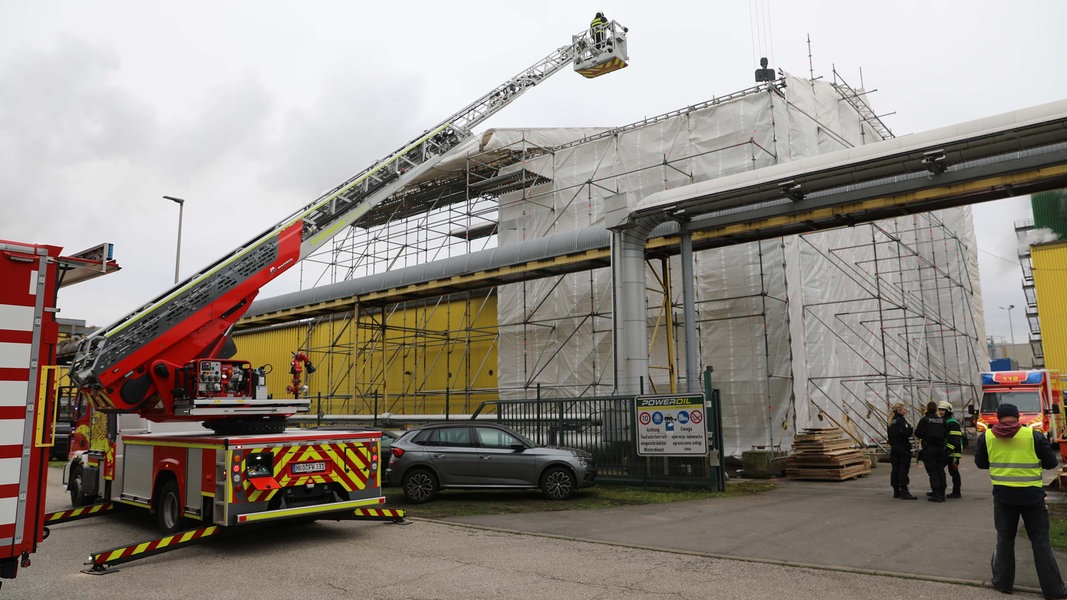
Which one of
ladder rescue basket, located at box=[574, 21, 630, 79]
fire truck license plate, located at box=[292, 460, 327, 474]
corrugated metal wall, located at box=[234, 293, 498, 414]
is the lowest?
→ fire truck license plate, located at box=[292, 460, 327, 474]

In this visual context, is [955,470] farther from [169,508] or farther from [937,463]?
[169,508]

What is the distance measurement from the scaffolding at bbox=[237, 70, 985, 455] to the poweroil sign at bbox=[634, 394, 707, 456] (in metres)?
1.79

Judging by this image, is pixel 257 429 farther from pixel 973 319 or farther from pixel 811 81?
pixel 973 319

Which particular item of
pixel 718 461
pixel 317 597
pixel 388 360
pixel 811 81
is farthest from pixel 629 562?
pixel 388 360

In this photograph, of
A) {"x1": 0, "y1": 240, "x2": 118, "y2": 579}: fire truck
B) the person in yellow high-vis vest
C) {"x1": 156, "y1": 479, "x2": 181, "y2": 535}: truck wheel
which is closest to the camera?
{"x1": 0, "y1": 240, "x2": 118, "y2": 579}: fire truck

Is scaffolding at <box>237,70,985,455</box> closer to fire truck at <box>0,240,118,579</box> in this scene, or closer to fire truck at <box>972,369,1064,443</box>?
fire truck at <box>972,369,1064,443</box>

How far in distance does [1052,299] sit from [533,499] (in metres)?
33.5

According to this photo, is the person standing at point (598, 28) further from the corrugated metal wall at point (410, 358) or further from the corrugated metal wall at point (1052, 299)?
the corrugated metal wall at point (1052, 299)

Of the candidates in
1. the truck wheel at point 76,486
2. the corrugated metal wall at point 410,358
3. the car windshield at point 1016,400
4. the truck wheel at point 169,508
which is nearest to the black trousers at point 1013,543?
the truck wheel at point 169,508

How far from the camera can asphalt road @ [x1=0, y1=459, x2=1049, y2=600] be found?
654 centimetres

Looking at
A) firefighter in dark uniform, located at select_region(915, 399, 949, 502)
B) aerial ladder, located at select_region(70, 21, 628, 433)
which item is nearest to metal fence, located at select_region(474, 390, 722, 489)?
firefighter in dark uniform, located at select_region(915, 399, 949, 502)

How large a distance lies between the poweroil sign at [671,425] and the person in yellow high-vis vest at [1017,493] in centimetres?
717

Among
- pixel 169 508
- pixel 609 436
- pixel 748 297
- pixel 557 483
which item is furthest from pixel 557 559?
pixel 748 297

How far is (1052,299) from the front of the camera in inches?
1367
